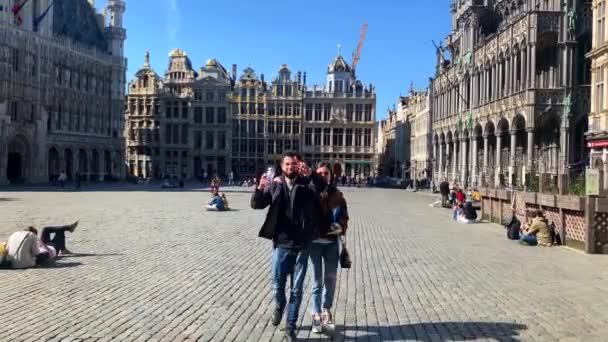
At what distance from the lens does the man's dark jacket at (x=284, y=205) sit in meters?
7.11

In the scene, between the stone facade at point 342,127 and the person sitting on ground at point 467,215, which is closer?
the person sitting on ground at point 467,215

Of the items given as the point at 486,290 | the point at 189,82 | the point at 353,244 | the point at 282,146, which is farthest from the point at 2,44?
the point at 486,290

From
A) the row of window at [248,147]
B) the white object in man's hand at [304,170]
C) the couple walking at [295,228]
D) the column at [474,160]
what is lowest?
the couple walking at [295,228]

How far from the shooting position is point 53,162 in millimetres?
73188

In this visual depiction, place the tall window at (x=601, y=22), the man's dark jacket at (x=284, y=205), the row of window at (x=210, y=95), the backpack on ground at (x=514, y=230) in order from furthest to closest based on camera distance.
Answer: the row of window at (x=210, y=95) → the tall window at (x=601, y=22) → the backpack on ground at (x=514, y=230) → the man's dark jacket at (x=284, y=205)

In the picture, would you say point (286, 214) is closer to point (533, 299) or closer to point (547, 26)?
point (533, 299)

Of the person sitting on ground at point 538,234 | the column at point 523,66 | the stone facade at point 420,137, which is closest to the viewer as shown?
the person sitting on ground at point 538,234

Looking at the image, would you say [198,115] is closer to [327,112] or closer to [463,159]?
[327,112]

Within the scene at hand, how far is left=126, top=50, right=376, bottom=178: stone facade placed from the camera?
9944cm

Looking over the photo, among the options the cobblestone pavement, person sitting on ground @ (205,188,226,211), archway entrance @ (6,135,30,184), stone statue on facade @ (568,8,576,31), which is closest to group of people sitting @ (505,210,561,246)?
the cobblestone pavement

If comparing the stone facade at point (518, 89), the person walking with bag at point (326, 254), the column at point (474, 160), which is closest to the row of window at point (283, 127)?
the stone facade at point (518, 89)

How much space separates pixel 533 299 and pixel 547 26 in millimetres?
34283

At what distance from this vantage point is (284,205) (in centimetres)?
717

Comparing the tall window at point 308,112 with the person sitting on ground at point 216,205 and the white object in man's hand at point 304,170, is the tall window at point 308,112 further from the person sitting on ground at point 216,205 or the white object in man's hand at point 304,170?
the white object in man's hand at point 304,170
